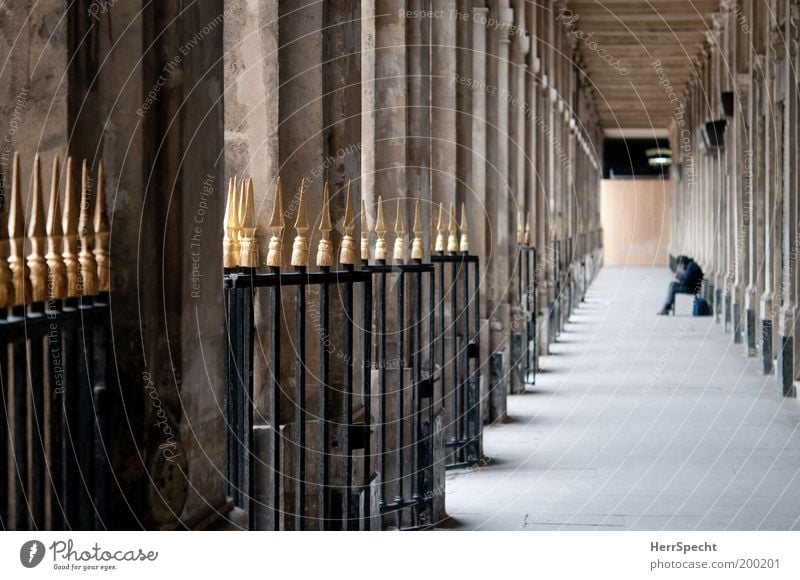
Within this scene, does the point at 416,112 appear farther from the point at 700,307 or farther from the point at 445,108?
the point at 700,307

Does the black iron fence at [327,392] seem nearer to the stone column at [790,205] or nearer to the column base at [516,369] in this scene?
the column base at [516,369]

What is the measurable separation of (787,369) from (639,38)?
1713 cm

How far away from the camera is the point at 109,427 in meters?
3.38

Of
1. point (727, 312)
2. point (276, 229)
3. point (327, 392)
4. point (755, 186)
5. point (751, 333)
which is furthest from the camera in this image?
point (727, 312)

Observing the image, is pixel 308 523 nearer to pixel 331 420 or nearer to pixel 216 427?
pixel 331 420

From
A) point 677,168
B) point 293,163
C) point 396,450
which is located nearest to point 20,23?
point 293,163

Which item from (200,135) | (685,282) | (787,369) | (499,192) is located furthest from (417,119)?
(685,282)

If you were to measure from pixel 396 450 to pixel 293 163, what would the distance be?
6.27ft

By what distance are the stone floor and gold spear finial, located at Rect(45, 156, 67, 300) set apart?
4.36 m

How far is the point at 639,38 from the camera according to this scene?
28.3 meters

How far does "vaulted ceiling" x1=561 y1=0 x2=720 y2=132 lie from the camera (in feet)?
82.8

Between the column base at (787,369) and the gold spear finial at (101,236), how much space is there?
10072 millimetres

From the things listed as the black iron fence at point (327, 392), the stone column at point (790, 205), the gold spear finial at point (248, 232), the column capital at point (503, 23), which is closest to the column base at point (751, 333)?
the stone column at point (790, 205)

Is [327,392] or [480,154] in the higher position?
[480,154]
